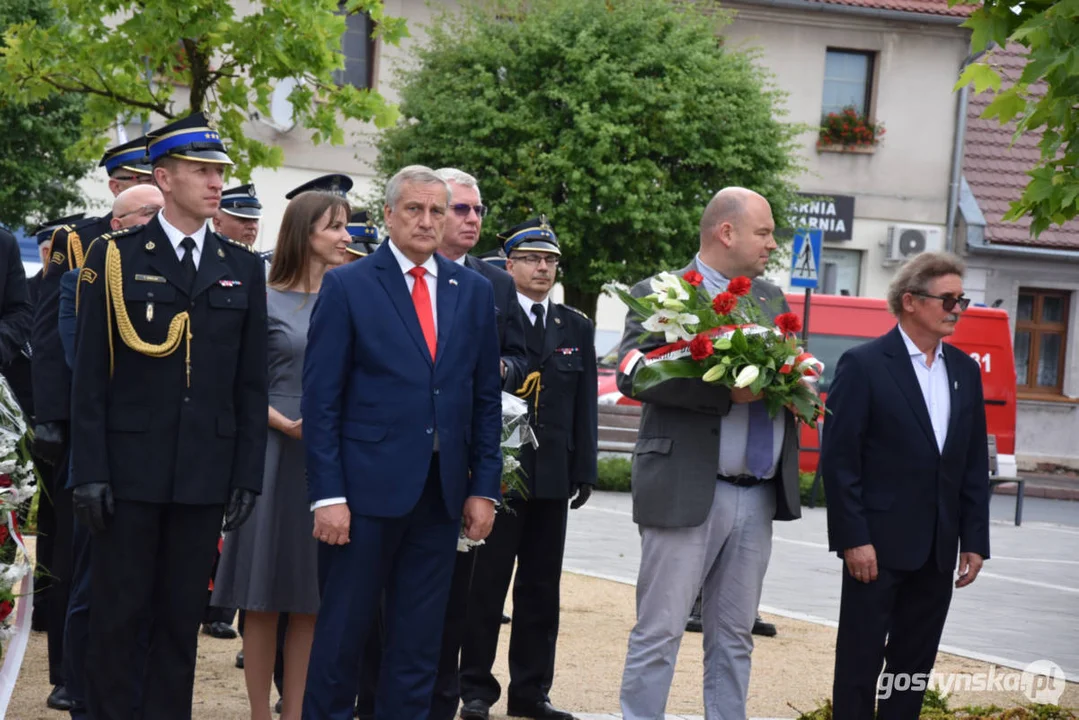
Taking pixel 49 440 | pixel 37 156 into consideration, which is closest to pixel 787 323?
pixel 49 440

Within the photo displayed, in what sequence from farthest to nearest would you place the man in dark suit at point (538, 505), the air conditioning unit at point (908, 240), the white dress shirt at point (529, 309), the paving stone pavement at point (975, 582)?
the air conditioning unit at point (908, 240)
the paving stone pavement at point (975, 582)
the white dress shirt at point (529, 309)
the man in dark suit at point (538, 505)

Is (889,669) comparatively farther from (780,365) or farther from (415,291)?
(415,291)

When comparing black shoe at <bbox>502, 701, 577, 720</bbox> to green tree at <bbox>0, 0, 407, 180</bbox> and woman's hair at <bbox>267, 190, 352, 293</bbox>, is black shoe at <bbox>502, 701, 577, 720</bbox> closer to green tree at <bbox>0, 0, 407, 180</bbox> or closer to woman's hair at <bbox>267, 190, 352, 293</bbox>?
woman's hair at <bbox>267, 190, 352, 293</bbox>

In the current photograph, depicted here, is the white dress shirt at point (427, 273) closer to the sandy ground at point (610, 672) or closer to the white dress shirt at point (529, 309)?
the white dress shirt at point (529, 309)

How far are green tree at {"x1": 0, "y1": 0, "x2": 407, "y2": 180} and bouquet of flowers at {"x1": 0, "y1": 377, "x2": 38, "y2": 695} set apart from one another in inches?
222

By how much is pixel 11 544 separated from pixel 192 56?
635 centimetres

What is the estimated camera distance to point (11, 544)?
5.52 metres

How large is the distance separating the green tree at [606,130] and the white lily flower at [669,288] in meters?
16.3

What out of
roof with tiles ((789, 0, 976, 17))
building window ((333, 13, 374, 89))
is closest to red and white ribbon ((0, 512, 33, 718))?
building window ((333, 13, 374, 89))

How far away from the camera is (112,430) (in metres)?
5.25

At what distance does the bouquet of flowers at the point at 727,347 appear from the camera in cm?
582

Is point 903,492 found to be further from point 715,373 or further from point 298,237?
point 298,237

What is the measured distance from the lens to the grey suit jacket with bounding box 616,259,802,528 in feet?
19.7

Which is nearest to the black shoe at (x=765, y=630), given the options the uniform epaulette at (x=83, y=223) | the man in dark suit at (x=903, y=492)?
the man in dark suit at (x=903, y=492)
